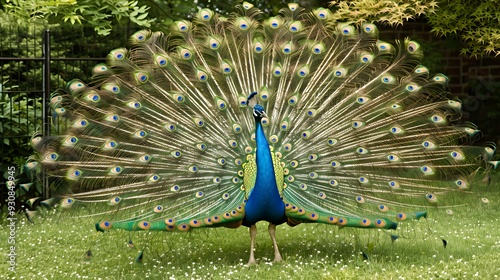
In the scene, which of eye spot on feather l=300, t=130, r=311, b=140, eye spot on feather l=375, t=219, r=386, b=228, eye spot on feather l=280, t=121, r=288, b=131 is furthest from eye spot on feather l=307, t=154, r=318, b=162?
eye spot on feather l=375, t=219, r=386, b=228

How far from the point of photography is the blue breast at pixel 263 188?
5945mm

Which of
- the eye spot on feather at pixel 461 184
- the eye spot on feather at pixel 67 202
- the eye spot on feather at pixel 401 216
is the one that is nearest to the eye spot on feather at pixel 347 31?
the eye spot on feather at pixel 461 184

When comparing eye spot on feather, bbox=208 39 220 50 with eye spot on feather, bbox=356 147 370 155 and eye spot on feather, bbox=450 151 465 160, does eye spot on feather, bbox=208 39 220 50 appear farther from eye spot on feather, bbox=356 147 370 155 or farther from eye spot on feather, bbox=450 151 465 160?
eye spot on feather, bbox=450 151 465 160

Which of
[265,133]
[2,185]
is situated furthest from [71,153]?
[2,185]

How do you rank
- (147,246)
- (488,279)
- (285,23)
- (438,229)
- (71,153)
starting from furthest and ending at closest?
(438,229)
(147,246)
(285,23)
(71,153)
(488,279)

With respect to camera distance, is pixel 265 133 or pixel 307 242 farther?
pixel 307 242

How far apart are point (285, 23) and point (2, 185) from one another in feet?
14.1

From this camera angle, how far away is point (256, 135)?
598cm

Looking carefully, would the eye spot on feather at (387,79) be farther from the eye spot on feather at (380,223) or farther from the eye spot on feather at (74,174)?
the eye spot on feather at (74,174)

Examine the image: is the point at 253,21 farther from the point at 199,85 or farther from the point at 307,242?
the point at 307,242

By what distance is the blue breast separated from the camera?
19.5ft

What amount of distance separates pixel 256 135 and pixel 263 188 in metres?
0.41

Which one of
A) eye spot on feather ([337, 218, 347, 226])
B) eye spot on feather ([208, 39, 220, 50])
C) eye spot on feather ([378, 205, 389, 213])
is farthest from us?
eye spot on feather ([208, 39, 220, 50])

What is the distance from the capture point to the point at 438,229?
803 cm
